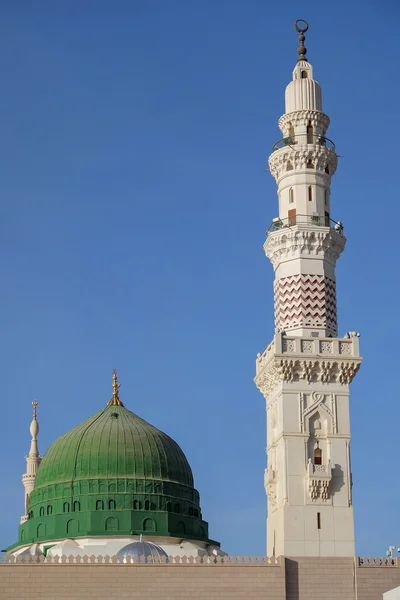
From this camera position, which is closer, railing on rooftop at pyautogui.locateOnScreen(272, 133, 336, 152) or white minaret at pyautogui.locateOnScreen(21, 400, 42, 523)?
railing on rooftop at pyautogui.locateOnScreen(272, 133, 336, 152)

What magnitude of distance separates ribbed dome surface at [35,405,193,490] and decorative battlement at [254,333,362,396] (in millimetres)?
11364

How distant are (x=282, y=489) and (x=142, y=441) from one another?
12.6 m

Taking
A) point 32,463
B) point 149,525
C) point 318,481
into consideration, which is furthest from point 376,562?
point 32,463

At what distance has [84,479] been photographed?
157ft

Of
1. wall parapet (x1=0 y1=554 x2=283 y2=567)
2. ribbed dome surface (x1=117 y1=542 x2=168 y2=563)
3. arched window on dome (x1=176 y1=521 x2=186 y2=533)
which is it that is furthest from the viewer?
arched window on dome (x1=176 y1=521 x2=186 y2=533)

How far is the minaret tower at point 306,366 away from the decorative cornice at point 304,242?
0.03m

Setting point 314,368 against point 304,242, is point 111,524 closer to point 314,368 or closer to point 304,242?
point 314,368

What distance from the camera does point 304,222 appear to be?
39.7 meters

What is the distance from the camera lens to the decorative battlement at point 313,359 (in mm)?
37969

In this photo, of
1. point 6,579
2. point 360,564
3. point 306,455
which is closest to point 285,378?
point 306,455

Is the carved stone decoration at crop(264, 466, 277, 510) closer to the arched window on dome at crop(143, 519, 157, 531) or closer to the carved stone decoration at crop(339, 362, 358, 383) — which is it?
the carved stone decoration at crop(339, 362, 358, 383)

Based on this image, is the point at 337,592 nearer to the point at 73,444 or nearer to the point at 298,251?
the point at 298,251

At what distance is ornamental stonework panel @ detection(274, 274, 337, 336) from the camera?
1523 inches

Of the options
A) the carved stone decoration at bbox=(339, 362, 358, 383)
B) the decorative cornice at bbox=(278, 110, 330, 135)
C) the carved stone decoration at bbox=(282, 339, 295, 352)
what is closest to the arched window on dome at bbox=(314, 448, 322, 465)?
the carved stone decoration at bbox=(339, 362, 358, 383)
